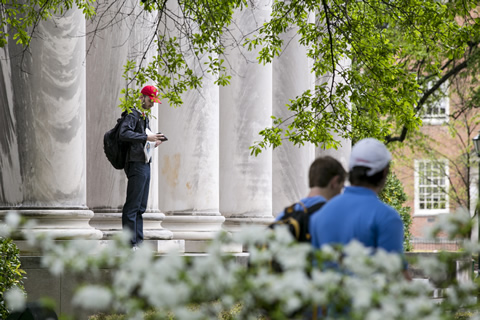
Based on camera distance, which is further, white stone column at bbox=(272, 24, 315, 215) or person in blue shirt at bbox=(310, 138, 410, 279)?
white stone column at bbox=(272, 24, 315, 215)

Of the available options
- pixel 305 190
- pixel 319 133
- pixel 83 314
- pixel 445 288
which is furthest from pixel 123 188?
pixel 445 288

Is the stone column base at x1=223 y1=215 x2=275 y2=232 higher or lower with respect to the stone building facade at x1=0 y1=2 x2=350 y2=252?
lower

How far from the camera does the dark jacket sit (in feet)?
43.5

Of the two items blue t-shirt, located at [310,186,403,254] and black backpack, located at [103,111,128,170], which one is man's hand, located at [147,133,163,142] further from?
blue t-shirt, located at [310,186,403,254]

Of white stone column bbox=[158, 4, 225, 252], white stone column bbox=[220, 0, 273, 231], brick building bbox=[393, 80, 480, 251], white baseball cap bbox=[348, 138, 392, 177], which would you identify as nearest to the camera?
white baseball cap bbox=[348, 138, 392, 177]

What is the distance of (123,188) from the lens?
50.8ft

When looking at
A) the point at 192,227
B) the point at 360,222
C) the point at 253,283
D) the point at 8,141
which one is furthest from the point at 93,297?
the point at 192,227

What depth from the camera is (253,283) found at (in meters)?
3.68

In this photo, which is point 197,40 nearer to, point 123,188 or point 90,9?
point 90,9

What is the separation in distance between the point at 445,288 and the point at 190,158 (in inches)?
538

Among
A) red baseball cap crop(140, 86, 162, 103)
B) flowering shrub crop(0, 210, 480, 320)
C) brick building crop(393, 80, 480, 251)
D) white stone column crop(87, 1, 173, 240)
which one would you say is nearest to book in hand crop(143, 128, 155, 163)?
red baseball cap crop(140, 86, 162, 103)

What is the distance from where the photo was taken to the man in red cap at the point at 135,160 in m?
13.3

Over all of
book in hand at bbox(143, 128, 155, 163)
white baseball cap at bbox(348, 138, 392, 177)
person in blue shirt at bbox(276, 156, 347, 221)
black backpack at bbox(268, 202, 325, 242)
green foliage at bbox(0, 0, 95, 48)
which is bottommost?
black backpack at bbox(268, 202, 325, 242)

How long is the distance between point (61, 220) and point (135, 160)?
1327 mm
